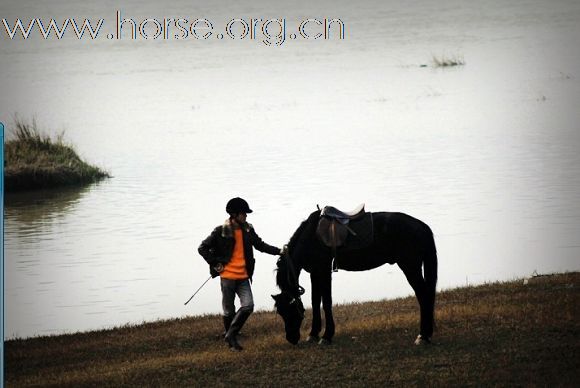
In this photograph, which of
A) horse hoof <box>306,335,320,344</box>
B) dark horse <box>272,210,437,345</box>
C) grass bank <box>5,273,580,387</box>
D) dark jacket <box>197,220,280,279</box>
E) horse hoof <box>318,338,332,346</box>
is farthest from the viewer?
horse hoof <box>306,335,320,344</box>

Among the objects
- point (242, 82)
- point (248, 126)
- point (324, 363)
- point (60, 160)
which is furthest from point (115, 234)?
point (242, 82)

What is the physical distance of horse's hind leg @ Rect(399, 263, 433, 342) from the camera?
14891 millimetres

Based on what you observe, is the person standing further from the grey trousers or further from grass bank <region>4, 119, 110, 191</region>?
grass bank <region>4, 119, 110, 191</region>

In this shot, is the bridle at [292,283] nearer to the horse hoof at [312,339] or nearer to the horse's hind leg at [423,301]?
the horse hoof at [312,339]

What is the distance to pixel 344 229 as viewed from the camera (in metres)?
15.2

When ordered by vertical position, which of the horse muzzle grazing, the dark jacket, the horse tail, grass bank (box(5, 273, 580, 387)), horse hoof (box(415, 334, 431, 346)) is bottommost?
grass bank (box(5, 273, 580, 387))

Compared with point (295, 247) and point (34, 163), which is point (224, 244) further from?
point (34, 163)

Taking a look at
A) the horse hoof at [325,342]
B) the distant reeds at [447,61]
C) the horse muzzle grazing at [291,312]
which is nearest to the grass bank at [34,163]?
the horse muzzle grazing at [291,312]

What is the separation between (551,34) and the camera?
86.1m

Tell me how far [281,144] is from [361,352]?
39.5 meters

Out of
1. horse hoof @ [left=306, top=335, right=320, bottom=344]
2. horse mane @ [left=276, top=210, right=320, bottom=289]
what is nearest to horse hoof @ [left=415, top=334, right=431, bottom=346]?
horse hoof @ [left=306, top=335, right=320, bottom=344]

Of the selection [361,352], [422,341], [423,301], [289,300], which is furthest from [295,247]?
[422,341]

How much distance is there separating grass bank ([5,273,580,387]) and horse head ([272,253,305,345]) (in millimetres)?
241

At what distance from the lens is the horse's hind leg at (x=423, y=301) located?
48.9ft
